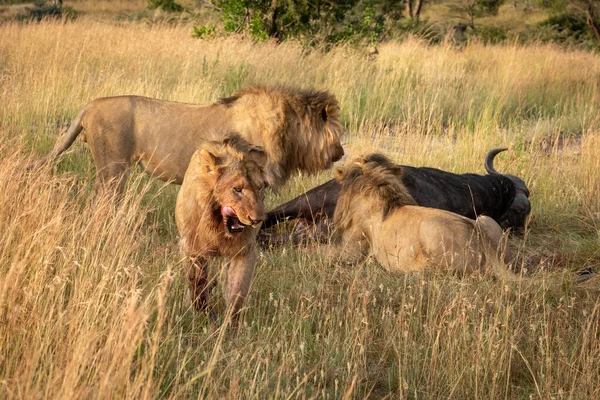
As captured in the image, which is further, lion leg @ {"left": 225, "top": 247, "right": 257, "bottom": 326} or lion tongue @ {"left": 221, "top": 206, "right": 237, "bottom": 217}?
lion leg @ {"left": 225, "top": 247, "right": 257, "bottom": 326}

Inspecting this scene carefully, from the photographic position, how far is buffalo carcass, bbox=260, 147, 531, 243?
6.27 meters

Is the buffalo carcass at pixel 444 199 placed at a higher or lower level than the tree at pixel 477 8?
higher

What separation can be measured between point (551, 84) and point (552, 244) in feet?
27.1

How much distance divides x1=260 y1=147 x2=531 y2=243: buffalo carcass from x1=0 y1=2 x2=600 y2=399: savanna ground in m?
0.24

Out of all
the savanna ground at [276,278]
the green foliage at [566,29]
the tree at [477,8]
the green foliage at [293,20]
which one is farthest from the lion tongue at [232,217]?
the tree at [477,8]

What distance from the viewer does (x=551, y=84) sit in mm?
14031

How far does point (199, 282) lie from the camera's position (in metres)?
4.09

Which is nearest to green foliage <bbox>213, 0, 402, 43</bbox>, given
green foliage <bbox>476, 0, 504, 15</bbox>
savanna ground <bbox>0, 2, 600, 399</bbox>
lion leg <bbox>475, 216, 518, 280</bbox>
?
savanna ground <bbox>0, 2, 600, 399</bbox>

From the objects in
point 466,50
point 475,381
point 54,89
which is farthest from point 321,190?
point 466,50

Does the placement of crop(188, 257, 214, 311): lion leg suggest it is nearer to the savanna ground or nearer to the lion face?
the savanna ground

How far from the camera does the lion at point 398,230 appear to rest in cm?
511

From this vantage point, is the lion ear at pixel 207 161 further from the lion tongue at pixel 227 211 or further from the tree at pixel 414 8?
the tree at pixel 414 8

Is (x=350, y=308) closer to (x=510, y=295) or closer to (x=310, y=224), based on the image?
(x=510, y=295)

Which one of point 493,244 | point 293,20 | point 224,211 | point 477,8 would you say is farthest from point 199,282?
point 477,8
